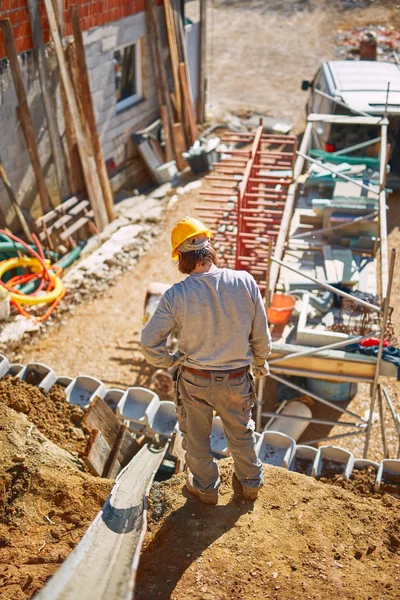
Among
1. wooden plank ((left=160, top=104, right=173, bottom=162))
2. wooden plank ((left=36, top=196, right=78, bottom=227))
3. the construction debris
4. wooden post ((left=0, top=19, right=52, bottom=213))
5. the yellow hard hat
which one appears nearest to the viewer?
the yellow hard hat

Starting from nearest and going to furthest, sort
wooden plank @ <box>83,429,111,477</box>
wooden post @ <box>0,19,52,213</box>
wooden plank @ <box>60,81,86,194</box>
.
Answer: wooden plank @ <box>83,429,111,477</box>, wooden post @ <box>0,19,52,213</box>, wooden plank @ <box>60,81,86,194</box>

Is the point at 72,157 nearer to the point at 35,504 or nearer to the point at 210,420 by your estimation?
the point at 35,504

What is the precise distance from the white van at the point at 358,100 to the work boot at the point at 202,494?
7.03m

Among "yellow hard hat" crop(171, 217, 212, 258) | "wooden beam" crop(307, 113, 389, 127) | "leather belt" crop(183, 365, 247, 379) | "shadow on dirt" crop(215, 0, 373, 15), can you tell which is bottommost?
"shadow on dirt" crop(215, 0, 373, 15)

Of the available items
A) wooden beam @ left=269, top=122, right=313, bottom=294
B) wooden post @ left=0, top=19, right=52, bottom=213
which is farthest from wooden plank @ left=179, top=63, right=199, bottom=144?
wooden beam @ left=269, top=122, right=313, bottom=294

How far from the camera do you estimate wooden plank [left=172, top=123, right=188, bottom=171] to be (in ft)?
48.4

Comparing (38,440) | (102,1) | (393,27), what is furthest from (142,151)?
(393,27)

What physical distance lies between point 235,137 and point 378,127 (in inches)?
109

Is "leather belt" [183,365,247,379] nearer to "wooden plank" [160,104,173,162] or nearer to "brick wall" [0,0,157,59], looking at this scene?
"brick wall" [0,0,157,59]

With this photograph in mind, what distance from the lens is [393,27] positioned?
21688 mm

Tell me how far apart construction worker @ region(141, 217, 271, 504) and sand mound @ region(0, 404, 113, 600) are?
967 millimetres

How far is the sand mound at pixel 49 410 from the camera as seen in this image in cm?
629

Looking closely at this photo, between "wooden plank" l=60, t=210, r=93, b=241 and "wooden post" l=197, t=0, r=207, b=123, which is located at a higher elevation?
"wooden post" l=197, t=0, r=207, b=123

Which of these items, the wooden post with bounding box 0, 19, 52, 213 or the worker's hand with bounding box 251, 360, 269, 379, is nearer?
the worker's hand with bounding box 251, 360, 269, 379
